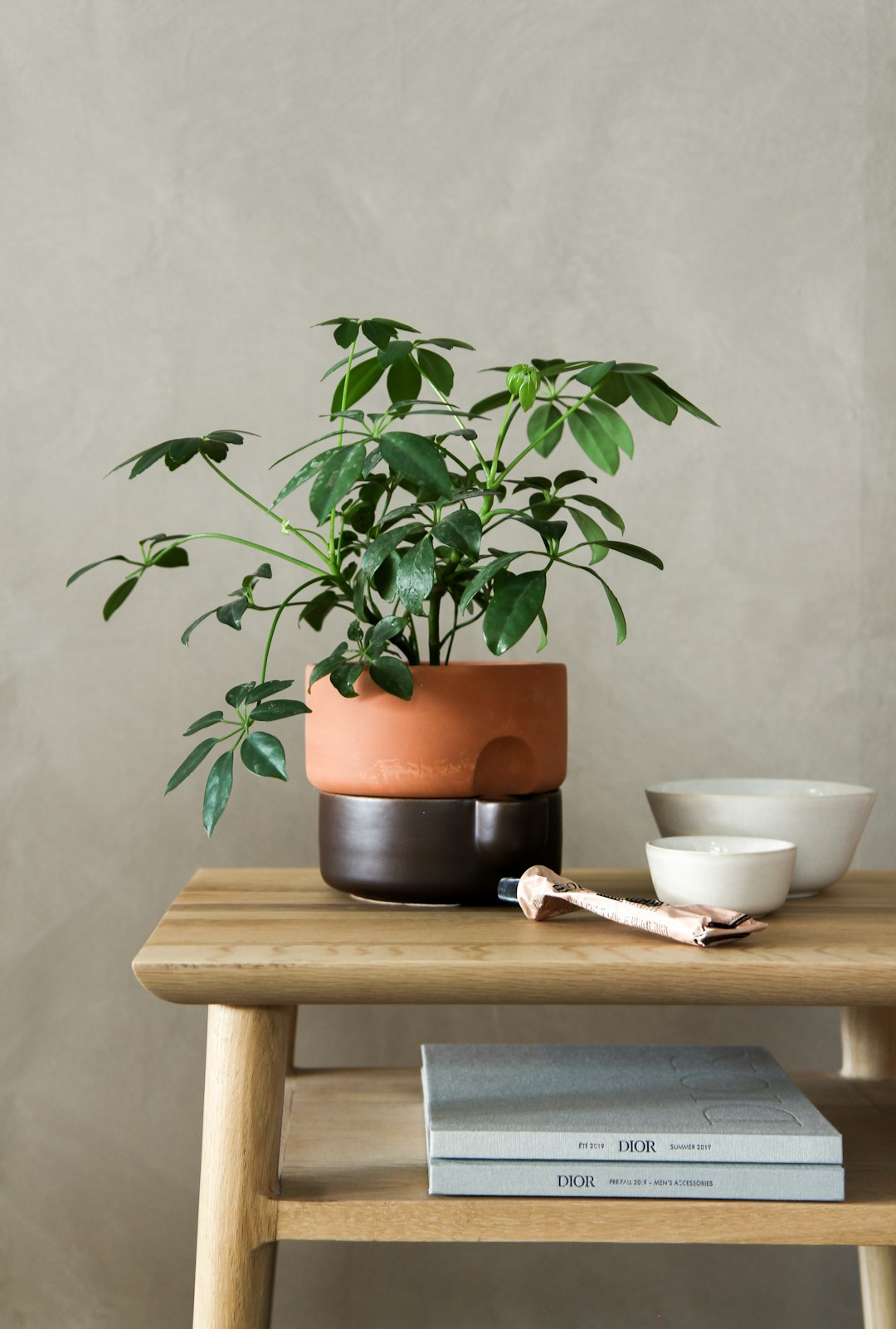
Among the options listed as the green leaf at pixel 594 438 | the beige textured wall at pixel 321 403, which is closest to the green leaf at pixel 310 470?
the green leaf at pixel 594 438

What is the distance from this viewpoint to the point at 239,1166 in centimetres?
75

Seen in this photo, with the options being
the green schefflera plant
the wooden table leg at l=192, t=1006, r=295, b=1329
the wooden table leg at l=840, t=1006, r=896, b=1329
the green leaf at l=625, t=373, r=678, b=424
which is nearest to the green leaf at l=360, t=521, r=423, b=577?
the green schefflera plant

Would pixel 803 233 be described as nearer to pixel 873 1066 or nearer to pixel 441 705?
pixel 441 705

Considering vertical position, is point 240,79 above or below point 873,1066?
above

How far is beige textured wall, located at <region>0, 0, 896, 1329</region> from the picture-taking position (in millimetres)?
1248

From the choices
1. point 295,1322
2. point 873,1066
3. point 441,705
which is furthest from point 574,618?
point 295,1322

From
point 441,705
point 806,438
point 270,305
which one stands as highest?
point 270,305

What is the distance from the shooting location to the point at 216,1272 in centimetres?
76

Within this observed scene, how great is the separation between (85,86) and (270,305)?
289 mm

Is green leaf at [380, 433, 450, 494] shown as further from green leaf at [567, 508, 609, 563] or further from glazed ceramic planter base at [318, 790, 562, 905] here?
glazed ceramic planter base at [318, 790, 562, 905]

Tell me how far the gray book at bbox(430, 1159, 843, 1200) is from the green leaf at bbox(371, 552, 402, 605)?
0.39m

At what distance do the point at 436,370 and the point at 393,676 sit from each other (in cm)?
27

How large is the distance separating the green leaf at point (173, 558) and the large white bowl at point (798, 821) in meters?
0.45

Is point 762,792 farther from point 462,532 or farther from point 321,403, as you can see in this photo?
point 321,403
